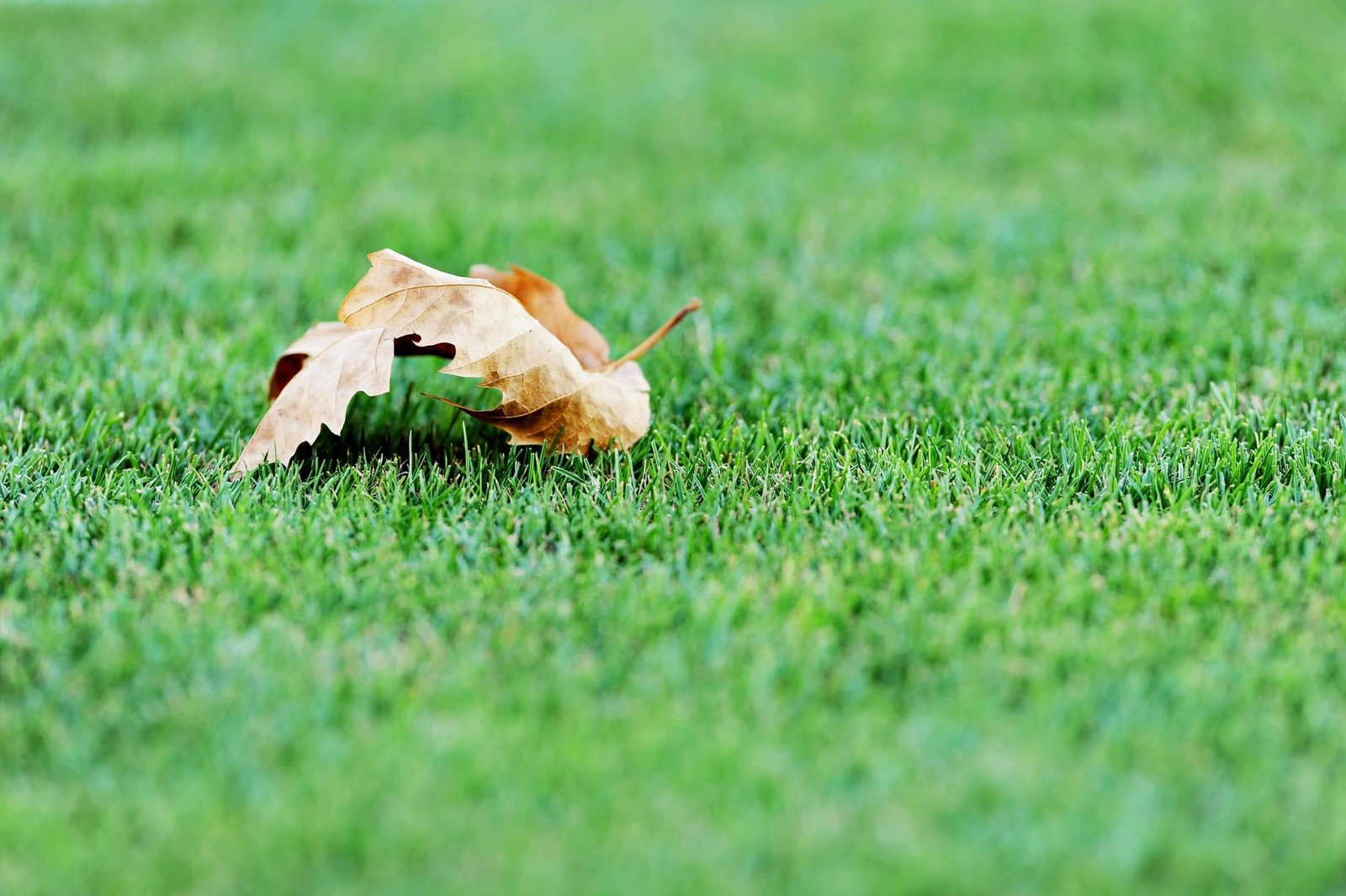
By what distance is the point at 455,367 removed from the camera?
6.62 feet

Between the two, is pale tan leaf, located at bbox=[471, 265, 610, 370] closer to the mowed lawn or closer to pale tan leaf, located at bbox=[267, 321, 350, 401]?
the mowed lawn

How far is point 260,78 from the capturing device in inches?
186

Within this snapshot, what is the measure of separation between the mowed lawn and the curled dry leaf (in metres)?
0.07

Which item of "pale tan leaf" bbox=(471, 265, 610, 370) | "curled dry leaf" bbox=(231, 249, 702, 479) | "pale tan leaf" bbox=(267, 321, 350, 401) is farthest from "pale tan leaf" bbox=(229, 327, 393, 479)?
"pale tan leaf" bbox=(471, 265, 610, 370)

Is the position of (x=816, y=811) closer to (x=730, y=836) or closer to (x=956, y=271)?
(x=730, y=836)

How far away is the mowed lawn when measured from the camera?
4.26ft

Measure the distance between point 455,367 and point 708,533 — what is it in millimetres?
523

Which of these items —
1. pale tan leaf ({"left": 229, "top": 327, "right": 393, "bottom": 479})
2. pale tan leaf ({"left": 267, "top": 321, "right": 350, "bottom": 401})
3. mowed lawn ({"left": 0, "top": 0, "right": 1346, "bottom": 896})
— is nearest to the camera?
mowed lawn ({"left": 0, "top": 0, "right": 1346, "bottom": 896})

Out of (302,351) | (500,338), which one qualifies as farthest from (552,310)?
(302,351)

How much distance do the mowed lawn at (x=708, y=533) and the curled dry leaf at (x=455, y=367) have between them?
7 centimetres

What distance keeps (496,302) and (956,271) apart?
159cm

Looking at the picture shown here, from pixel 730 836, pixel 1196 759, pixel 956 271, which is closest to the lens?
pixel 730 836

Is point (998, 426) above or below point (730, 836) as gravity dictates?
above

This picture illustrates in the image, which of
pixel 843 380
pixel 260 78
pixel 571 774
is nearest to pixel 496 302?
pixel 843 380
